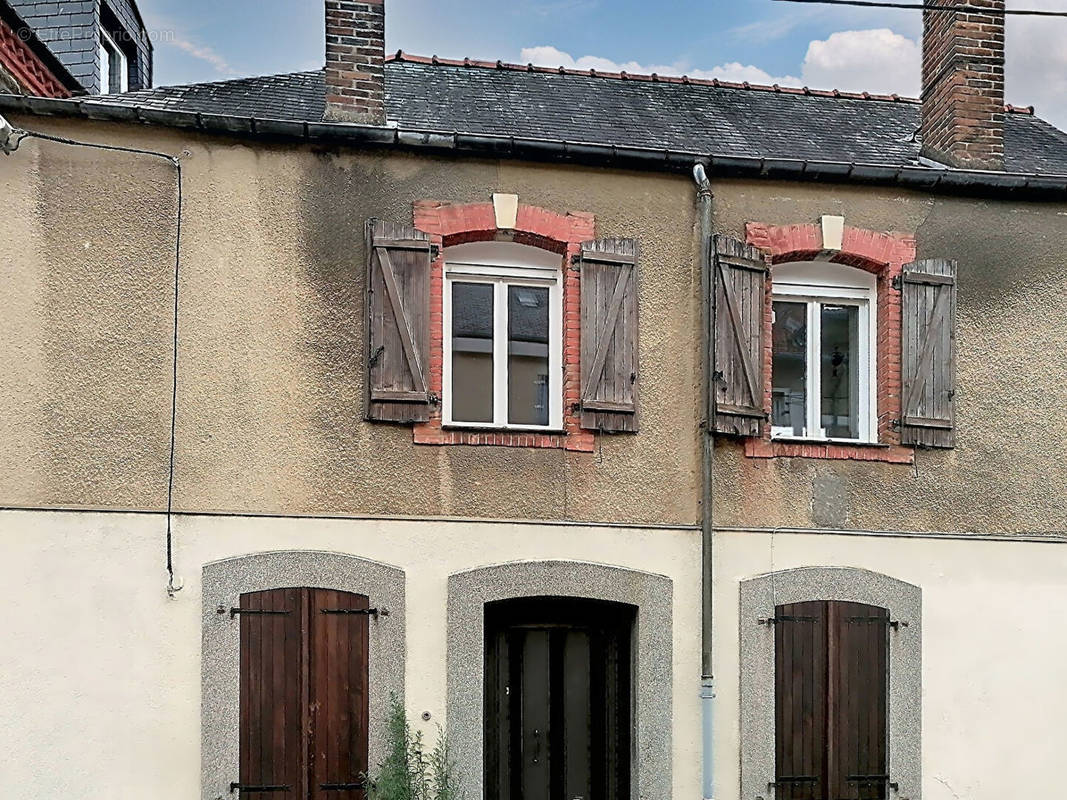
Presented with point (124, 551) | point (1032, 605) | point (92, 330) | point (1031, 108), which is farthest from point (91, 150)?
point (1031, 108)

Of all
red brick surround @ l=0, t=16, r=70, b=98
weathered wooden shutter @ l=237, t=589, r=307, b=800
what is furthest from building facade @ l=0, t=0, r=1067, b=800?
red brick surround @ l=0, t=16, r=70, b=98

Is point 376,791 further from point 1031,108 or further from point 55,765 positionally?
point 1031,108

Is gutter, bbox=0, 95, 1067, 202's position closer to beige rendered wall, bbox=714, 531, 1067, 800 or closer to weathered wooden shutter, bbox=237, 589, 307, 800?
beige rendered wall, bbox=714, 531, 1067, 800

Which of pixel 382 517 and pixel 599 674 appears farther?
pixel 599 674

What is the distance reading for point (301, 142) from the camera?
963cm

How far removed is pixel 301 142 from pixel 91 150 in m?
1.48

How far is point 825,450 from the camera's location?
10211mm

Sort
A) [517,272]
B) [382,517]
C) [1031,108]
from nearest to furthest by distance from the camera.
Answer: [382,517] → [517,272] → [1031,108]

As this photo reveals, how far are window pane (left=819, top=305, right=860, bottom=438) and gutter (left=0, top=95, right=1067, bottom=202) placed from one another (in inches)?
44.1

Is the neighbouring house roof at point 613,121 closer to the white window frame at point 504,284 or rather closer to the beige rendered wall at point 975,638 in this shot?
the white window frame at point 504,284

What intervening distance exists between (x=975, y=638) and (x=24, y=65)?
10.0m

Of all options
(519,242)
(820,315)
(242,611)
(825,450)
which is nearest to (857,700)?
(825,450)

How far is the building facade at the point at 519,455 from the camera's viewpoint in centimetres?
912

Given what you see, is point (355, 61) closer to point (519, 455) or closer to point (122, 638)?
point (519, 455)
